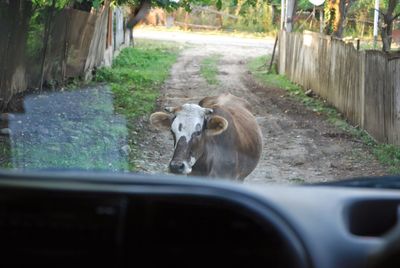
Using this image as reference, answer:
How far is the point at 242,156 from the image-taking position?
8.49 meters

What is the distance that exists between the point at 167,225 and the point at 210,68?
970 inches

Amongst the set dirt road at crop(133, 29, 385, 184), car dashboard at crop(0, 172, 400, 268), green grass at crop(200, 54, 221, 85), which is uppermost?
car dashboard at crop(0, 172, 400, 268)

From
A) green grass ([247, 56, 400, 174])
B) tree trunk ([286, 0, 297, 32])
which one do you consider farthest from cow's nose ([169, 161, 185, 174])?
tree trunk ([286, 0, 297, 32])

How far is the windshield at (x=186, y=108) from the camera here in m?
8.63

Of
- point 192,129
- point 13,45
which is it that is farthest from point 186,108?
point 13,45

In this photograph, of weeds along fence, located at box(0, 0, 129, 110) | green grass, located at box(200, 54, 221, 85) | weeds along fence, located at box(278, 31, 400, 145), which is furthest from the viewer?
green grass, located at box(200, 54, 221, 85)

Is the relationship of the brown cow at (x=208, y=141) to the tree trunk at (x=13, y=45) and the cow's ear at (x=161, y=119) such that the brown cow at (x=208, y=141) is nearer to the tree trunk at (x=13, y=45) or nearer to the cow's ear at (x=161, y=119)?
the cow's ear at (x=161, y=119)

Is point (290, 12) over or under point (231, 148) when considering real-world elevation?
over

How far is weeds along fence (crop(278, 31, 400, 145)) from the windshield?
0.03 m

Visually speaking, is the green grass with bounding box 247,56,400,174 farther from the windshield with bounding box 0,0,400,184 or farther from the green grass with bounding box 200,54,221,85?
the green grass with bounding box 200,54,221,85

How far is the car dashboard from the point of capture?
6.64ft

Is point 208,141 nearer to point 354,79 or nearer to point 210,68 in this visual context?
point 354,79

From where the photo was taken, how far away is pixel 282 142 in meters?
13.0

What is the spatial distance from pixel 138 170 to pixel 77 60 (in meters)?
8.38
